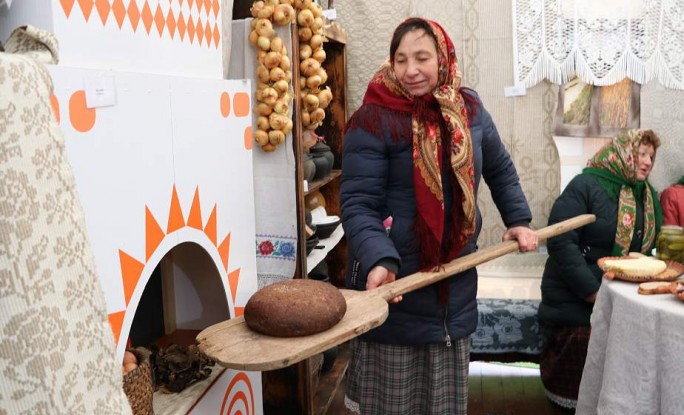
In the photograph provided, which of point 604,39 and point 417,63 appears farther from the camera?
point 604,39

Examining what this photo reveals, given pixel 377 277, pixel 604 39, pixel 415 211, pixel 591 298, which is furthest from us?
pixel 604 39

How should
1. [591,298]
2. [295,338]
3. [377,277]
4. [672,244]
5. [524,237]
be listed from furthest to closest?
[591,298], [672,244], [524,237], [377,277], [295,338]

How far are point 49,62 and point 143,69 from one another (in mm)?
680

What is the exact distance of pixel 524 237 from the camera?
88.1 inches

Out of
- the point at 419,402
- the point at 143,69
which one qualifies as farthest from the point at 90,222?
the point at 419,402

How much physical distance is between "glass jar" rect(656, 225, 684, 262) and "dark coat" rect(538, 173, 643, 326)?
477mm

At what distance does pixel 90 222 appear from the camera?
4.11 feet

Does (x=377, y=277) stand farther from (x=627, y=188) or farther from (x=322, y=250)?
(x=627, y=188)

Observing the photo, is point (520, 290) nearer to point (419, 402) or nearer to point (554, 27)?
point (554, 27)

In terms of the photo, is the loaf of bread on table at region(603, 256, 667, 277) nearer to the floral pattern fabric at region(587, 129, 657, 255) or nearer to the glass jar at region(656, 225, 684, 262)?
the glass jar at region(656, 225, 684, 262)

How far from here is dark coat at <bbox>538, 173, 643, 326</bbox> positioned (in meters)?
2.97

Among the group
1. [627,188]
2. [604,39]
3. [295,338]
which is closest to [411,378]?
[295,338]

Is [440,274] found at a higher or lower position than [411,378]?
higher

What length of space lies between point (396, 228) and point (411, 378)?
48cm
